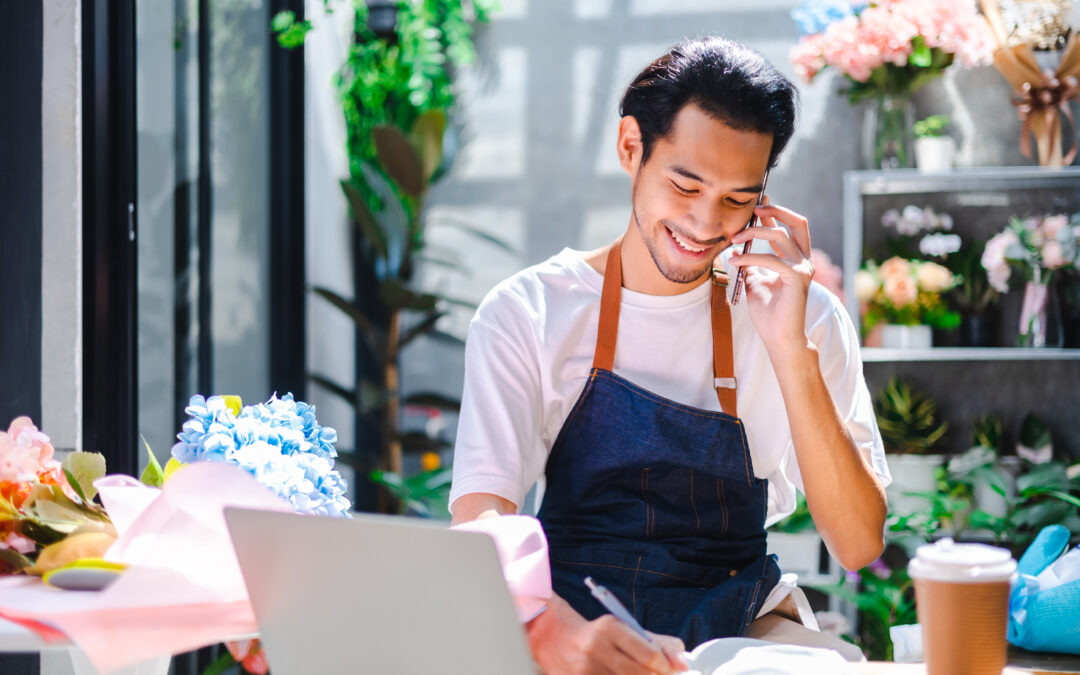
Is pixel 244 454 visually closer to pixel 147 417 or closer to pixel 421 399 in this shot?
pixel 147 417

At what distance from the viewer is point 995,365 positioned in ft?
10.4

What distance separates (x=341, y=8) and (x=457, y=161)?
0.67 metres

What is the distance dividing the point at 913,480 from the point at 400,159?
184 cm

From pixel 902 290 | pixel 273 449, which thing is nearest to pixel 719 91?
pixel 273 449

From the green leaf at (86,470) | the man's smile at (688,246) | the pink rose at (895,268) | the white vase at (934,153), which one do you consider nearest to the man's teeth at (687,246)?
the man's smile at (688,246)

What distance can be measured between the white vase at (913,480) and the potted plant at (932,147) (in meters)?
0.86

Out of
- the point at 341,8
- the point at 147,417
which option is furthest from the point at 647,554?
the point at 341,8

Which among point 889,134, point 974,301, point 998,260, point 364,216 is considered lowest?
point 974,301

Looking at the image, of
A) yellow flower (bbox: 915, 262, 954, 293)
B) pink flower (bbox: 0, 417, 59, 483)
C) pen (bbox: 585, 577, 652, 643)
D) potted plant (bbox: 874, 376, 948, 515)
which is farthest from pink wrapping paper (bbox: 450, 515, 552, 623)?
yellow flower (bbox: 915, 262, 954, 293)

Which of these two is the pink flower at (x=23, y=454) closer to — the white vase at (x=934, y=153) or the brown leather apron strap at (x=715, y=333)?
the brown leather apron strap at (x=715, y=333)

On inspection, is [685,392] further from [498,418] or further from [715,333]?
[498,418]

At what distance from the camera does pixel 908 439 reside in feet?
9.92

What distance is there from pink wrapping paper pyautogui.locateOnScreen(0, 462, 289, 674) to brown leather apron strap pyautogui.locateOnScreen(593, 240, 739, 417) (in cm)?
79

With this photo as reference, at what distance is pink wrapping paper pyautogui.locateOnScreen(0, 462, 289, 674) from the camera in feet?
2.38
